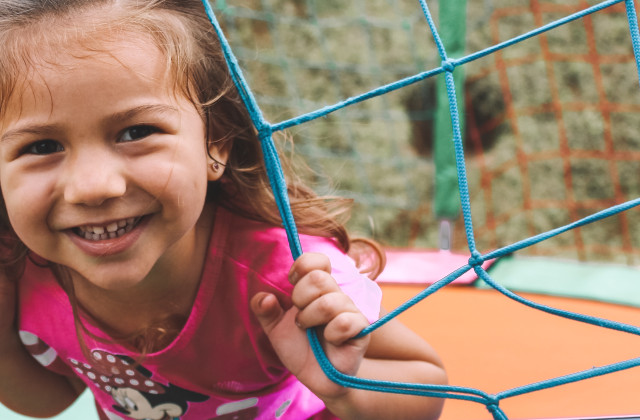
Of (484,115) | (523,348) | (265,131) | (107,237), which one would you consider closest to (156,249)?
(107,237)

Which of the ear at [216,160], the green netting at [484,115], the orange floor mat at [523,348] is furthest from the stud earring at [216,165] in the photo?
the green netting at [484,115]

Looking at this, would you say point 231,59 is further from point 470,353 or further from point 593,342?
point 593,342

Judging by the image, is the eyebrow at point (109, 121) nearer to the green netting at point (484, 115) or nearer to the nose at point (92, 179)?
the nose at point (92, 179)

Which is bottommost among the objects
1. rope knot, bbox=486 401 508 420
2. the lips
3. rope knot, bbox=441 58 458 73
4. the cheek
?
the cheek

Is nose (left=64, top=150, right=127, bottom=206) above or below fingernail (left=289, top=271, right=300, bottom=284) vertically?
below

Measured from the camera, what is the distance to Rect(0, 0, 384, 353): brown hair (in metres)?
0.64

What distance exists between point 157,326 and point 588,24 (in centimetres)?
264

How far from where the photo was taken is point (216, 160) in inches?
30.0

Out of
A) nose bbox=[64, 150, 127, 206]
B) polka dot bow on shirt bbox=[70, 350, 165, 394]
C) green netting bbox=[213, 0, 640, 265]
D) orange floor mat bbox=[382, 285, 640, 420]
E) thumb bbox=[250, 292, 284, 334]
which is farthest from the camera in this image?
green netting bbox=[213, 0, 640, 265]

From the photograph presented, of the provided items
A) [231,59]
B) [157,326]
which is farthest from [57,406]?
[231,59]

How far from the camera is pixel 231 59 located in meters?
0.65

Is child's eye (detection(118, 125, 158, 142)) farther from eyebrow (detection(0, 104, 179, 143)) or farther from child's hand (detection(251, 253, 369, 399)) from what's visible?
child's hand (detection(251, 253, 369, 399))

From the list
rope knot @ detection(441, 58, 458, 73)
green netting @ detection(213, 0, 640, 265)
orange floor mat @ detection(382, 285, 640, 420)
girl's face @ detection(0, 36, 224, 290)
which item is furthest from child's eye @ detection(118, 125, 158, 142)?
green netting @ detection(213, 0, 640, 265)

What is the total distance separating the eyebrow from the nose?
0.03m
